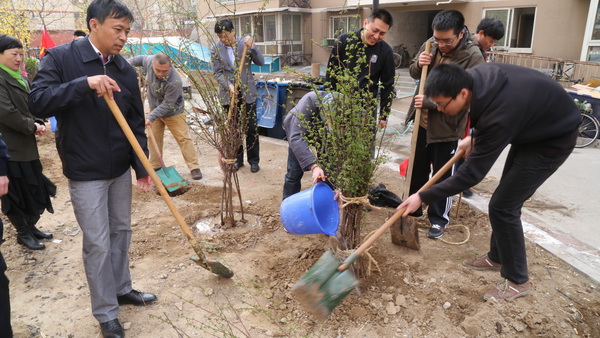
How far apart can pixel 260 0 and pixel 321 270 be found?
817 inches

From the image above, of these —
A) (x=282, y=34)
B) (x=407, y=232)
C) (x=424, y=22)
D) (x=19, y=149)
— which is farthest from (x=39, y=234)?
(x=282, y=34)

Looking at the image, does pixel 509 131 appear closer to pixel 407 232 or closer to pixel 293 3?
pixel 407 232

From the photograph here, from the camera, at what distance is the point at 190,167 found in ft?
17.9

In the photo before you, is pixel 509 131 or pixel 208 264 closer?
pixel 509 131

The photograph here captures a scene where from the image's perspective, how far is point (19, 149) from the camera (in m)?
3.40

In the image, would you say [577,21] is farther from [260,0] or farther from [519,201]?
[260,0]

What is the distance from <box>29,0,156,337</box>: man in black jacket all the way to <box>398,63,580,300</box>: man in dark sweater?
1.78 m

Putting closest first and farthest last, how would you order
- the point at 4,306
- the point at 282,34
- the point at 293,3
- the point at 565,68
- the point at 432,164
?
the point at 4,306 < the point at 432,164 < the point at 565,68 < the point at 293,3 < the point at 282,34

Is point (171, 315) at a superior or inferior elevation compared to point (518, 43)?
inferior

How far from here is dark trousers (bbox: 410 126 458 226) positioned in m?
3.54

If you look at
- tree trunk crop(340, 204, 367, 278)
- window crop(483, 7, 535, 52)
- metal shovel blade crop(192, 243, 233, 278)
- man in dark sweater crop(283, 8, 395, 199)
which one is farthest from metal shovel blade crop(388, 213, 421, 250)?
window crop(483, 7, 535, 52)

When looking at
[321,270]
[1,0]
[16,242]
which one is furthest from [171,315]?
[1,0]

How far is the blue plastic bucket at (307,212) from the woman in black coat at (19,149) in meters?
2.34

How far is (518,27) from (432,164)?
1218 cm
